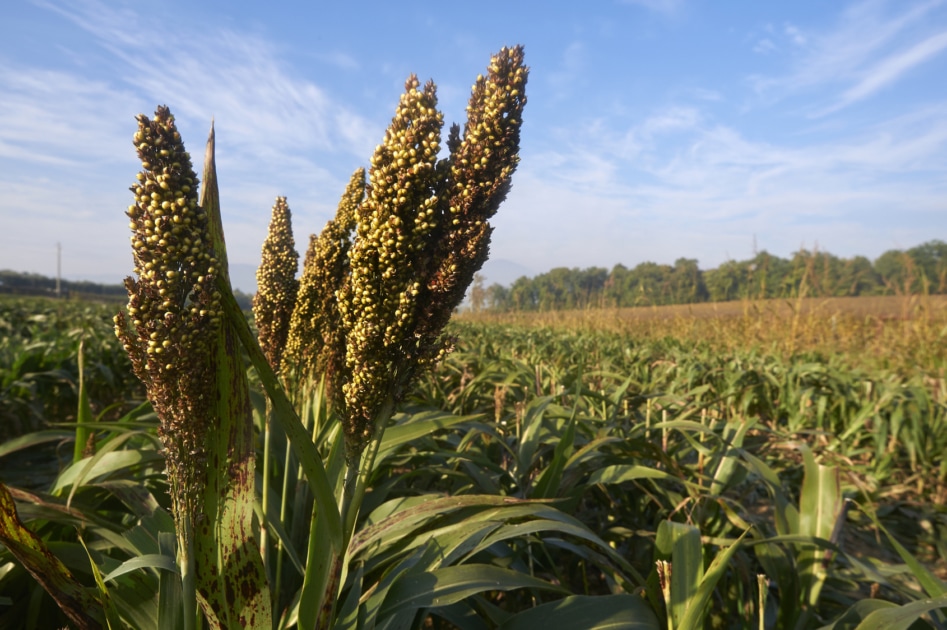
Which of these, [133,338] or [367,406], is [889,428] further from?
[133,338]

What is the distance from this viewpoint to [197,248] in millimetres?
988

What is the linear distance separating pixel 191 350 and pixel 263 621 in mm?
722

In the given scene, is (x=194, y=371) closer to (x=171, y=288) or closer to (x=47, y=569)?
(x=171, y=288)

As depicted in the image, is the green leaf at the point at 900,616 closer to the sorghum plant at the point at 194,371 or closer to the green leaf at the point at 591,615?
the green leaf at the point at 591,615

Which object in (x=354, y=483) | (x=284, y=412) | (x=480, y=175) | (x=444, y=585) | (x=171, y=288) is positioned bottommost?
(x=444, y=585)

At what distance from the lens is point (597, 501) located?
3246mm

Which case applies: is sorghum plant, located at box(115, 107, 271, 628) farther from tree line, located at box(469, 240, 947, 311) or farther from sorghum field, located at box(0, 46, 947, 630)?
tree line, located at box(469, 240, 947, 311)

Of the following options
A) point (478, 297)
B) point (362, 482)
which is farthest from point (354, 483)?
point (478, 297)

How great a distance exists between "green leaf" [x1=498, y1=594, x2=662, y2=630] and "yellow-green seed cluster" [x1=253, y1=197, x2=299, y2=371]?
128cm

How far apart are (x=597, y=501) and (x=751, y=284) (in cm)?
1251

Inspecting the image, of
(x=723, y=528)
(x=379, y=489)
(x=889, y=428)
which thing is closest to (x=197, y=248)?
(x=379, y=489)

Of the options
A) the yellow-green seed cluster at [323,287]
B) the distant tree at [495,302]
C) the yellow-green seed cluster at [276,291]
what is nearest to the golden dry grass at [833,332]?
the yellow-green seed cluster at [323,287]

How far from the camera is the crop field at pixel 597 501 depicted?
1.63 metres

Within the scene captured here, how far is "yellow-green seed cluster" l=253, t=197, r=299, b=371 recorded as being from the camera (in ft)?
6.63
